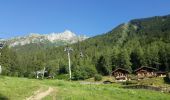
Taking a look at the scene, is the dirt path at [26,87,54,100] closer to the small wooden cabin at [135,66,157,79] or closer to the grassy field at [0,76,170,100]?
the grassy field at [0,76,170,100]

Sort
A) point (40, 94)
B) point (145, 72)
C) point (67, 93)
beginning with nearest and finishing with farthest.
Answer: point (40, 94) → point (67, 93) → point (145, 72)

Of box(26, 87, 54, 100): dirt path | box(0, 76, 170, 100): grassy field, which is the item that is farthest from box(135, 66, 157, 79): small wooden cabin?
box(26, 87, 54, 100): dirt path

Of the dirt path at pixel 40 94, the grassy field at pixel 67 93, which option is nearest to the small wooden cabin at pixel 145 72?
the grassy field at pixel 67 93

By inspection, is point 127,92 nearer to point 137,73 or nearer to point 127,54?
point 137,73

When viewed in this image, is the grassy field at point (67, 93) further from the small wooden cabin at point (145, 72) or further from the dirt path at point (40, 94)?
the small wooden cabin at point (145, 72)

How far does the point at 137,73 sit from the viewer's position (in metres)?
158

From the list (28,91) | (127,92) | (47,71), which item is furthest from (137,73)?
(28,91)

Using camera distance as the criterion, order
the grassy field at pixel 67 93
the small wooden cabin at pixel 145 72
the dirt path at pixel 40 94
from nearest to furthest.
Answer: the dirt path at pixel 40 94, the grassy field at pixel 67 93, the small wooden cabin at pixel 145 72

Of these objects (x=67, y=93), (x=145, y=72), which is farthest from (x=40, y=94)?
(x=145, y=72)

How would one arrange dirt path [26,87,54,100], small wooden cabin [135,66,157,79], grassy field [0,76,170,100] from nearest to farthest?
1. dirt path [26,87,54,100]
2. grassy field [0,76,170,100]
3. small wooden cabin [135,66,157,79]

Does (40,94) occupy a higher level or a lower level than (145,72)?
lower

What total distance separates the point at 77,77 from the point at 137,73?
3022 centimetres

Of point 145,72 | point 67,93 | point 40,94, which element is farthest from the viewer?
point 145,72

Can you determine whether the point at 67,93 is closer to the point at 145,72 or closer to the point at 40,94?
the point at 40,94
